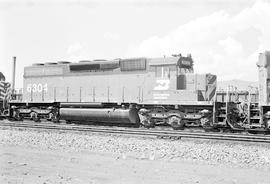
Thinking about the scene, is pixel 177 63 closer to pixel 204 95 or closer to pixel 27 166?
pixel 204 95

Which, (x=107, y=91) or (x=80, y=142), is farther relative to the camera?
(x=107, y=91)

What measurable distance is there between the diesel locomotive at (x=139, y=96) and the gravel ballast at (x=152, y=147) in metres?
3.28

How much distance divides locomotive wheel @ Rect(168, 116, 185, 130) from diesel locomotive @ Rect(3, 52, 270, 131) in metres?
0.04

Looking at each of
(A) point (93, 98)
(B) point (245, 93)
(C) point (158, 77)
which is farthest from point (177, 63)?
(A) point (93, 98)

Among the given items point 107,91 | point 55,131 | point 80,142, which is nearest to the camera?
point 80,142

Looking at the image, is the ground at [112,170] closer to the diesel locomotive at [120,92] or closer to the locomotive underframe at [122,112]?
the locomotive underframe at [122,112]

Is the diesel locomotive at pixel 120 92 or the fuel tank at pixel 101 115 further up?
the diesel locomotive at pixel 120 92

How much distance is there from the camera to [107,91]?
17.6 m

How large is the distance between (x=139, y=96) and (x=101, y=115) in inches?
86.4

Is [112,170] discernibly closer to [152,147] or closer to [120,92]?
[152,147]

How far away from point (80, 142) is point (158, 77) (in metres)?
6.05

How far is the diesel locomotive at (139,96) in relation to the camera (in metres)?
14.3

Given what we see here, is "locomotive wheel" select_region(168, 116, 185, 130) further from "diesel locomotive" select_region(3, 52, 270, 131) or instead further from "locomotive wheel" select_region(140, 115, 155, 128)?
"locomotive wheel" select_region(140, 115, 155, 128)

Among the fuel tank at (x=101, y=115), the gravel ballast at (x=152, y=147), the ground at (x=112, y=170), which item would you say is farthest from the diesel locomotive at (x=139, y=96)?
the ground at (x=112, y=170)
